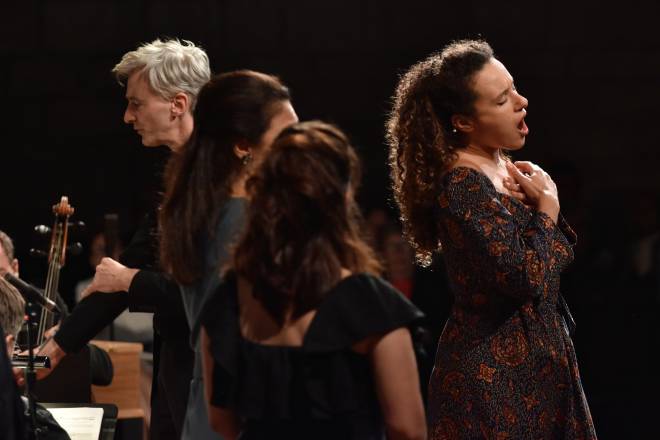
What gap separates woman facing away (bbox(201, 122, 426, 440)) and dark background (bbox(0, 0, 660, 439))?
157 inches

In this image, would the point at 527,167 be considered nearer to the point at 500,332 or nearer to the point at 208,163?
the point at 500,332

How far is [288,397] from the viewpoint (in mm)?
1856

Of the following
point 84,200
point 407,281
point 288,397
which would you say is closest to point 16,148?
point 84,200

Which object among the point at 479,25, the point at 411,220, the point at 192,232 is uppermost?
the point at 192,232

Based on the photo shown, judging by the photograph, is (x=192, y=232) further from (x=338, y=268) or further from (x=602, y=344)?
(x=602, y=344)

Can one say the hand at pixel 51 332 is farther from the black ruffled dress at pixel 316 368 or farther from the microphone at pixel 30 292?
the black ruffled dress at pixel 316 368

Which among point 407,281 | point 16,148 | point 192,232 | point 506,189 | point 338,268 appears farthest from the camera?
point 16,148

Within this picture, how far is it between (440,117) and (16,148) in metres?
3.79

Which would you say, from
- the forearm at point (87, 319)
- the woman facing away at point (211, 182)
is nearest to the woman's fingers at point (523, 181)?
the woman facing away at point (211, 182)

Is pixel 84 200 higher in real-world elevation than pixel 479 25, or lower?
lower

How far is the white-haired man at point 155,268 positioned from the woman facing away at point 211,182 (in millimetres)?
322

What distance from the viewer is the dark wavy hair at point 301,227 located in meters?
1.83

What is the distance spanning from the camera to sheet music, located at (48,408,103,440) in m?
2.81

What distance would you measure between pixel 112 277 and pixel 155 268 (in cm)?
11
